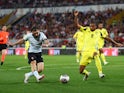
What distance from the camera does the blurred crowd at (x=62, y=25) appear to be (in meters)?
48.1

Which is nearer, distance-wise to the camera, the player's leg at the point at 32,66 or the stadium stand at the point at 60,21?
the player's leg at the point at 32,66

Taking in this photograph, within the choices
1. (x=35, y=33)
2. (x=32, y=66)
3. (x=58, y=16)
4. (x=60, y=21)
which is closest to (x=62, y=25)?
(x=60, y=21)

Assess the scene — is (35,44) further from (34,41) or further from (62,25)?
(62,25)

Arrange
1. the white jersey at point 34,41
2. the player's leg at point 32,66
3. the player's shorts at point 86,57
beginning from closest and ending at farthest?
the player's leg at point 32,66
the white jersey at point 34,41
the player's shorts at point 86,57

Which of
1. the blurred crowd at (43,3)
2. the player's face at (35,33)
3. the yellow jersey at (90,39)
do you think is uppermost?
the blurred crowd at (43,3)

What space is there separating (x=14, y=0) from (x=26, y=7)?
3.07m

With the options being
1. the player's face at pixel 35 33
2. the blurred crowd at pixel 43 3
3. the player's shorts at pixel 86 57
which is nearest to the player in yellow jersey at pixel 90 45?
the player's shorts at pixel 86 57

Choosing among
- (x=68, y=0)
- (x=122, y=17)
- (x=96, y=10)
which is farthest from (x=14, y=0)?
(x=122, y=17)

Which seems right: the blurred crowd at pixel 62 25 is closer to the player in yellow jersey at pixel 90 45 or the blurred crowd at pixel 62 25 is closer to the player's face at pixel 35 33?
the player in yellow jersey at pixel 90 45

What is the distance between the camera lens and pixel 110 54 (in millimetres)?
42781

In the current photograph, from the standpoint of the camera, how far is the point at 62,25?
5281cm

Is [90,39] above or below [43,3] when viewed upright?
below

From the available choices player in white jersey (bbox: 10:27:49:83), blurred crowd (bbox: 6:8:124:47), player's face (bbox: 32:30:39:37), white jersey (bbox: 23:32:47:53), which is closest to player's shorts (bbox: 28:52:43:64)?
player in white jersey (bbox: 10:27:49:83)

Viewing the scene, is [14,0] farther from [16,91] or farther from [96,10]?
[16,91]
